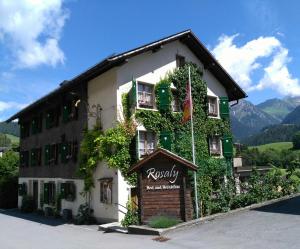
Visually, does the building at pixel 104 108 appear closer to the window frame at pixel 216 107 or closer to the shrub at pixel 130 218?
the window frame at pixel 216 107

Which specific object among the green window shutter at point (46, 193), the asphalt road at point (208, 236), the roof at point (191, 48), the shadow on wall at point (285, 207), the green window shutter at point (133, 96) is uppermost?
the roof at point (191, 48)

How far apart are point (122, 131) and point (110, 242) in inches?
272

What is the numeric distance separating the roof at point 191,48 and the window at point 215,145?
13.4 ft

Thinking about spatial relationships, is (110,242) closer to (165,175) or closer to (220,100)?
(165,175)

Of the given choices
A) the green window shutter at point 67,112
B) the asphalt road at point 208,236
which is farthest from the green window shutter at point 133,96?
the asphalt road at point 208,236

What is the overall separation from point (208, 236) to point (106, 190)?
27.1 ft

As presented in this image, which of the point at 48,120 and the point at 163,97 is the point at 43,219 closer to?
the point at 48,120

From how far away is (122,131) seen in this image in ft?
73.3

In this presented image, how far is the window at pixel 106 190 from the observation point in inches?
888

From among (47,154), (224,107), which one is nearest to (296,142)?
(224,107)

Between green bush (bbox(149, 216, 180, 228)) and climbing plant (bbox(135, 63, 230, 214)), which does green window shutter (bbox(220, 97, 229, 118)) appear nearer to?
climbing plant (bbox(135, 63, 230, 214))

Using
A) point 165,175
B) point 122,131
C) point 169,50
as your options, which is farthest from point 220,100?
point 165,175

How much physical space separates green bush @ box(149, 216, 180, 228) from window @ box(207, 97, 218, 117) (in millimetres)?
10654

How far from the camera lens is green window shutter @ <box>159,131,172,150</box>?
23547 millimetres
